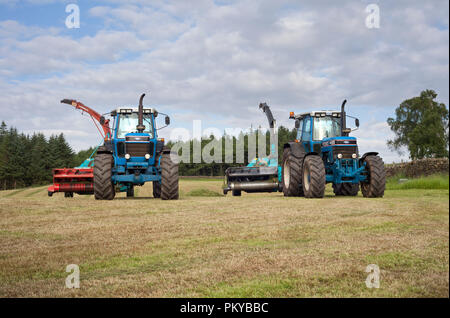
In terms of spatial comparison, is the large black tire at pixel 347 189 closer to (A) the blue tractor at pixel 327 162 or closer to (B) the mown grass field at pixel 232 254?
(A) the blue tractor at pixel 327 162

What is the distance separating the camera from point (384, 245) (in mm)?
4711

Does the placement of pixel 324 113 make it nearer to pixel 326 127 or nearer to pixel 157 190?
pixel 326 127

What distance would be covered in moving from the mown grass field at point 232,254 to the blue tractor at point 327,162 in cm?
451

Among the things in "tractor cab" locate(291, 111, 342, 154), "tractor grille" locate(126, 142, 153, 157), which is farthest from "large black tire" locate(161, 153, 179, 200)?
"tractor cab" locate(291, 111, 342, 154)

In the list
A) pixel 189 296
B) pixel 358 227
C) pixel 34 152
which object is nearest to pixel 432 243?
pixel 358 227

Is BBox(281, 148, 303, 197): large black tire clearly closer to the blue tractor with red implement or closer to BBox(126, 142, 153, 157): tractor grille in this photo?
the blue tractor with red implement

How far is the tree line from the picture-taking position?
2370 inches

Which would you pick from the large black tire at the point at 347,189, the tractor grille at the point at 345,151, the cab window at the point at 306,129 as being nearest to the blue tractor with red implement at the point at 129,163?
the cab window at the point at 306,129

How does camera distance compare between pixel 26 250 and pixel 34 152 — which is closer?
pixel 26 250

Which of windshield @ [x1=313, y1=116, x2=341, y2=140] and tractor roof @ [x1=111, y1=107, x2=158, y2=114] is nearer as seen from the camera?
windshield @ [x1=313, y1=116, x2=341, y2=140]
